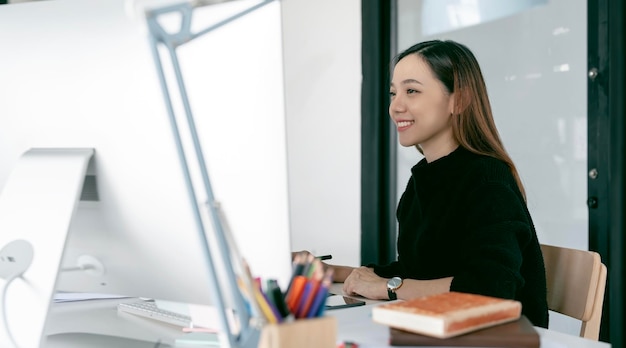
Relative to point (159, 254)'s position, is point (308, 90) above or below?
above

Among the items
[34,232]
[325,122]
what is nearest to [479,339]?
[34,232]

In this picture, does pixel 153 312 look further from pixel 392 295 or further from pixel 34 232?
pixel 392 295

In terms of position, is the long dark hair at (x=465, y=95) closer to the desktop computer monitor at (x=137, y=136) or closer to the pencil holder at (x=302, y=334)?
the desktop computer monitor at (x=137, y=136)

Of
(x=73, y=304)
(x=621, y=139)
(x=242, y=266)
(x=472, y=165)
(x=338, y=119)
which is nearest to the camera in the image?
(x=242, y=266)

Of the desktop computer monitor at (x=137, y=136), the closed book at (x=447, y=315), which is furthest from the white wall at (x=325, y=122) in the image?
the closed book at (x=447, y=315)

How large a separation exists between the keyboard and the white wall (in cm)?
205

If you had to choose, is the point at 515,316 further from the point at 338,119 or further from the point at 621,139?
the point at 338,119

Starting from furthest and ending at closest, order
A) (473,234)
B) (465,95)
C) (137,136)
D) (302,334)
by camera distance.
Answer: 1. (465,95)
2. (473,234)
3. (137,136)
4. (302,334)

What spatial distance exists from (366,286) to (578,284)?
0.44 metres

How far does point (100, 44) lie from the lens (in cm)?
103

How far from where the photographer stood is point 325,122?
3471 mm

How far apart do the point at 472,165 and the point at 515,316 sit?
26.3 inches

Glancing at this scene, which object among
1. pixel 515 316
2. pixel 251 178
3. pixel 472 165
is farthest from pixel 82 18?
pixel 472 165

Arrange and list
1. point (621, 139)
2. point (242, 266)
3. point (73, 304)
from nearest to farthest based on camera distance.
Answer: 1. point (242, 266)
2. point (73, 304)
3. point (621, 139)
